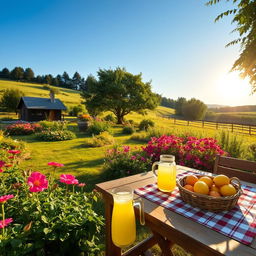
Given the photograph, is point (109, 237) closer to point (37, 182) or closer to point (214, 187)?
point (37, 182)

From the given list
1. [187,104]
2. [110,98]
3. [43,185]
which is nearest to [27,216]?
[43,185]

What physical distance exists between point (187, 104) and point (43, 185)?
51175mm

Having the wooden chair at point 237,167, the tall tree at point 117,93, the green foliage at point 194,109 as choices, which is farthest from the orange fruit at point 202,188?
the green foliage at point 194,109

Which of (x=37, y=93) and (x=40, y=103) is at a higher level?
(x=37, y=93)

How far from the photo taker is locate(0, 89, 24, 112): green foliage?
29469 mm

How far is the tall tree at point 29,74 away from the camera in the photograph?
63.7 m

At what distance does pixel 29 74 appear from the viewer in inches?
2517

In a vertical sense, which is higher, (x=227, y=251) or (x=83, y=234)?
(x=227, y=251)

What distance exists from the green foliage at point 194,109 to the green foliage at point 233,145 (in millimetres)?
44451

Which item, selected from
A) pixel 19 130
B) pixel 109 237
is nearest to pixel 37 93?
pixel 19 130

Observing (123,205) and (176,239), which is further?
(123,205)

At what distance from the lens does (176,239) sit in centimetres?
101

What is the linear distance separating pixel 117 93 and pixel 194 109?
113ft

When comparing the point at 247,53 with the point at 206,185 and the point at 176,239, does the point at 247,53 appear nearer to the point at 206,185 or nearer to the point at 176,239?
the point at 206,185
